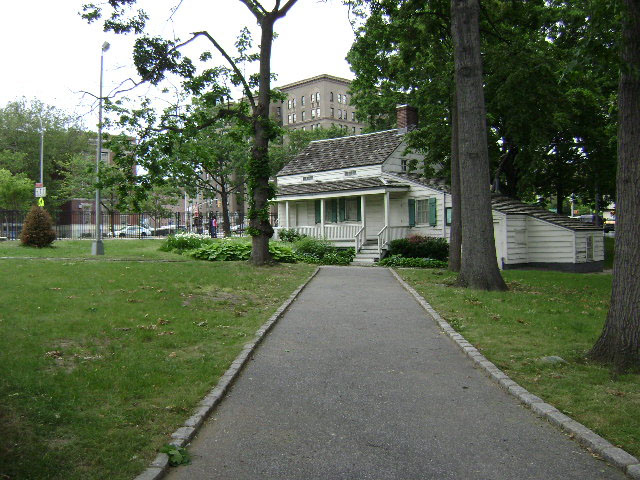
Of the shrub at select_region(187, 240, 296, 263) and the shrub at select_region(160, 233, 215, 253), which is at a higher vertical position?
the shrub at select_region(160, 233, 215, 253)

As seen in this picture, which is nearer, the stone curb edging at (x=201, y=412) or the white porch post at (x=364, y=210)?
the stone curb edging at (x=201, y=412)

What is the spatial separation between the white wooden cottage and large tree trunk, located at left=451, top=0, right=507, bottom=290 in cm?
1123

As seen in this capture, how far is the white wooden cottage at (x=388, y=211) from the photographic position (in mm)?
24547

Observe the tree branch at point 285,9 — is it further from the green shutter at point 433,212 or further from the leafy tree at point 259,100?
the green shutter at point 433,212

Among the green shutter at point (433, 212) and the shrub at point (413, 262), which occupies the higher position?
the green shutter at point (433, 212)

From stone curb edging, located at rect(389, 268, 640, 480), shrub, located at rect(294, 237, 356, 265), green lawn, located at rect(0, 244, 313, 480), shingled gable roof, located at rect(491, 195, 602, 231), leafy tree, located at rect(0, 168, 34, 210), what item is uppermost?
leafy tree, located at rect(0, 168, 34, 210)

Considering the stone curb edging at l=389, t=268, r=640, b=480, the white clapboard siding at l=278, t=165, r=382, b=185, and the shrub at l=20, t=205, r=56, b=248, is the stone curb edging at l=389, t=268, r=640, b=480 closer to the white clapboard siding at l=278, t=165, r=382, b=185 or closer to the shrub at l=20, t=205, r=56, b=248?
the shrub at l=20, t=205, r=56, b=248

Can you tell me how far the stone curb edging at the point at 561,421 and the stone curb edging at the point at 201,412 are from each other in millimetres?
2998

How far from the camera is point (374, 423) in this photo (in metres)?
4.89

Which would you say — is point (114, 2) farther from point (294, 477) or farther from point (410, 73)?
point (294, 477)

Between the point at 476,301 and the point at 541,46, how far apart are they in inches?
465

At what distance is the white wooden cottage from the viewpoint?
24547mm

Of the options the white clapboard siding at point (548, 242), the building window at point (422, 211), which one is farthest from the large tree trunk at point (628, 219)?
the building window at point (422, 211)

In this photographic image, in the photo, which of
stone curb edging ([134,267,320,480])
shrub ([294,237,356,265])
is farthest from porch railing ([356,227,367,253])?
stone curb edging ([134,267,320,480])
